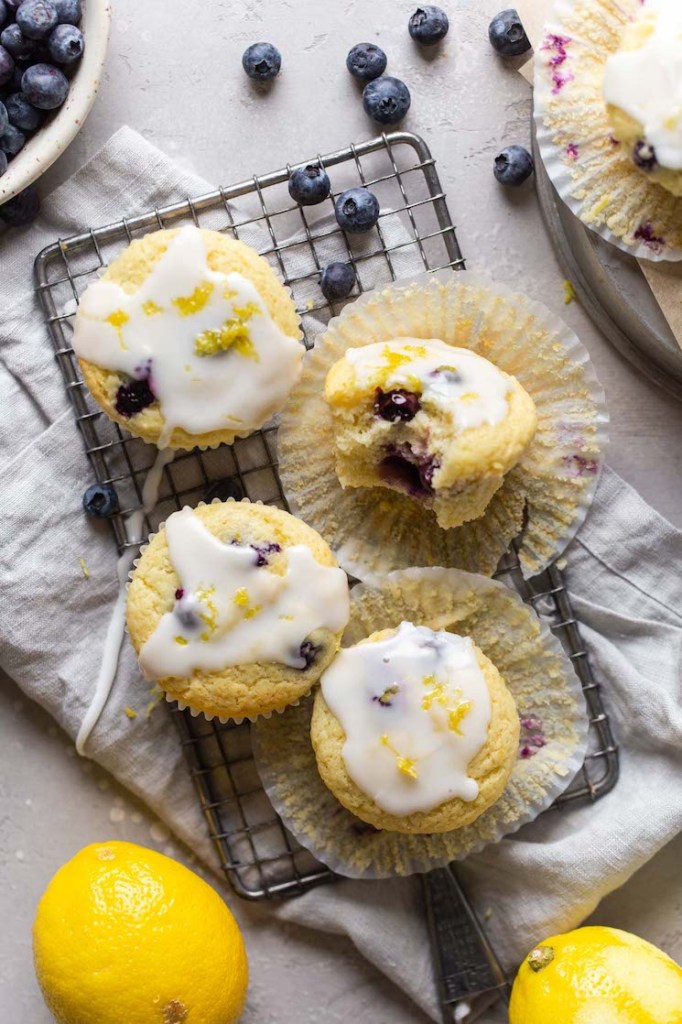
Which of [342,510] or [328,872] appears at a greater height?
[342,510]

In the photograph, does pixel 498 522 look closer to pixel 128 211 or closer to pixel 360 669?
pixel 360 669

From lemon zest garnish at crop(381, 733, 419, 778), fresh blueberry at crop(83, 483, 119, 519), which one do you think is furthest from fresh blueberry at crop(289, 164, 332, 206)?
lemon zest garnish at crop(381, 733, 419, 778)

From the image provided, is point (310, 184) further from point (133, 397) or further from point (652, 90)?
point (652, 90)

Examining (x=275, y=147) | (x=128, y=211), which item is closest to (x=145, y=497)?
(x=128, y=211)

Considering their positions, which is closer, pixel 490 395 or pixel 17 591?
pixel 490 395

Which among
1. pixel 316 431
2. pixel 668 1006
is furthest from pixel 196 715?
pixel 668 1006

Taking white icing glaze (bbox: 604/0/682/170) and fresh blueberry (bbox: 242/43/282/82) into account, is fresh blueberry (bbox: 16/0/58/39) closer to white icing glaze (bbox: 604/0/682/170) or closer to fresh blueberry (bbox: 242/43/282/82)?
fresh blueberry (bbox: 242/43/282/82)

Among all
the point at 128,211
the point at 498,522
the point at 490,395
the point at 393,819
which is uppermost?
the point at 128,211
